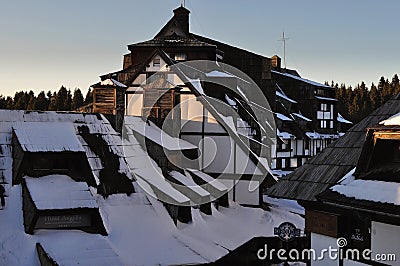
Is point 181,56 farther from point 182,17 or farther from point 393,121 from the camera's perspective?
point 393,121

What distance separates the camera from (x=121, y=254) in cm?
1425

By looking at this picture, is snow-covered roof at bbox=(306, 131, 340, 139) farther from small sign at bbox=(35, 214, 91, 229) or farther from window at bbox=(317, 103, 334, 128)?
small sign at bbox=(35, 214, 91, 229)

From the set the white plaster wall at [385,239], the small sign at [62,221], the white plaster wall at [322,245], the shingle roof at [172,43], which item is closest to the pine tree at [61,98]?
the shingle roof at [172,43]

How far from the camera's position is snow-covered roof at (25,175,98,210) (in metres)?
14.3

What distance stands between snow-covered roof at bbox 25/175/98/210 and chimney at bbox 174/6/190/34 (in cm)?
2138

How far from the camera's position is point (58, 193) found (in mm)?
14719

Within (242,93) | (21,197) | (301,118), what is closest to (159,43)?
(242,93)

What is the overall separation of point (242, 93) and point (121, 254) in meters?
16.1

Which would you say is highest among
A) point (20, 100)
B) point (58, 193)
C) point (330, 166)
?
point (20, 100)

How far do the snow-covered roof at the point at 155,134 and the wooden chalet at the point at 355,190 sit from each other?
7466 mm

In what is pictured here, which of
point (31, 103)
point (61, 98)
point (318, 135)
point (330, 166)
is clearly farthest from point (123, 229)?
point (61, 98)

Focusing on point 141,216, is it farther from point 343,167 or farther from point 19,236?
point 343,167

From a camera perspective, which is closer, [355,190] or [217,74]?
[355,190]

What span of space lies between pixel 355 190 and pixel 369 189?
0.97 ft
